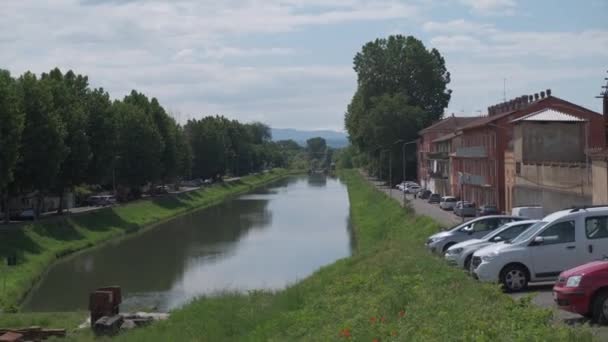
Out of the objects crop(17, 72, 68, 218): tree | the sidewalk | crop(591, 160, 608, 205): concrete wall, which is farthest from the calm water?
crop(591, 160, 608, 205): concrete wall

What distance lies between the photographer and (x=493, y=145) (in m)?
60.8

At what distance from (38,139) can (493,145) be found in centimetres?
3052

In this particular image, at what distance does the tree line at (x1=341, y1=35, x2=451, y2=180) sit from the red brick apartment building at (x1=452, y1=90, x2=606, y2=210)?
24.2 meters

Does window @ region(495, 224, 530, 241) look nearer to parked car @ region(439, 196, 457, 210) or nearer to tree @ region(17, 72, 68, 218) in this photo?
tree @ region(17, 72, 68, 218)

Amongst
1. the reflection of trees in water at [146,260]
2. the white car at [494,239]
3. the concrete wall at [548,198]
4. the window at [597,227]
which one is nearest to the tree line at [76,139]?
the reflection of trees in water at [146,260]

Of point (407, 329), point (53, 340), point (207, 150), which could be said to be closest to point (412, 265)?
point (407, 329)

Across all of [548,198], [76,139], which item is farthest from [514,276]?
[76,139]

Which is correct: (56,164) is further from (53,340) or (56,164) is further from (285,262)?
(53,340)

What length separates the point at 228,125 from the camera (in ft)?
525

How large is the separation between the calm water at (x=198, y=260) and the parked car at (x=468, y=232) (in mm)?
7108

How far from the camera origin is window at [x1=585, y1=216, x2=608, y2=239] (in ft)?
56.5

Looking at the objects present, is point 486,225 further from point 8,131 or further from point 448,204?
point 448,204

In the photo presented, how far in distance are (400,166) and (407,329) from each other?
92.4m

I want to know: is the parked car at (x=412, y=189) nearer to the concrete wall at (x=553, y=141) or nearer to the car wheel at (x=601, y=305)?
the concrete wall at (x=553, y=141)
